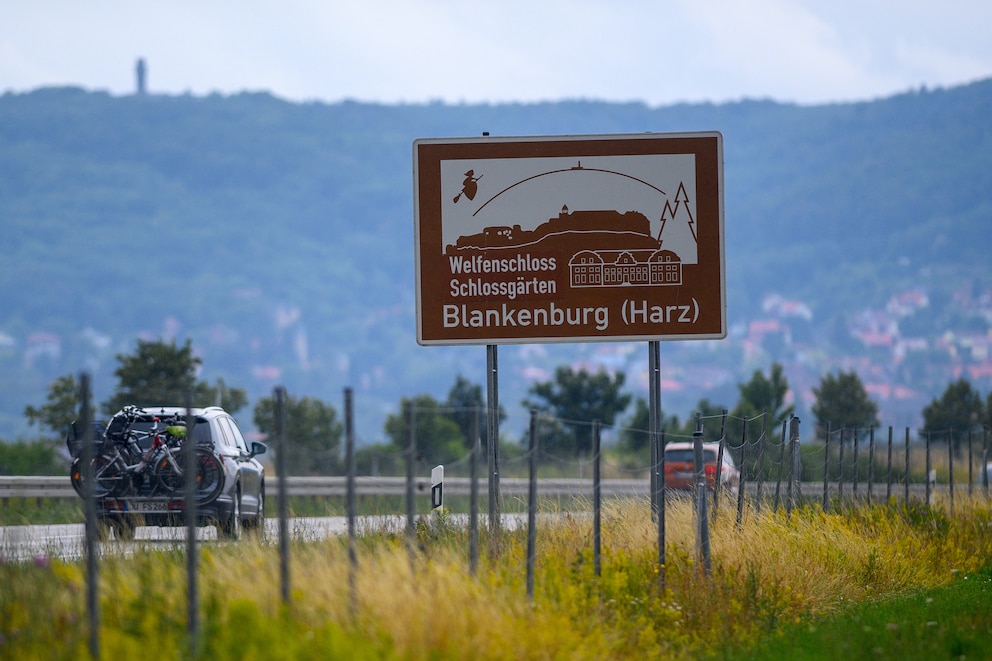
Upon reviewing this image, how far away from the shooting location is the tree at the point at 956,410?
54.3 m

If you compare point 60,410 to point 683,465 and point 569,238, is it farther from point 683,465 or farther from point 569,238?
point 569,238

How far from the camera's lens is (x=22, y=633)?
848cm

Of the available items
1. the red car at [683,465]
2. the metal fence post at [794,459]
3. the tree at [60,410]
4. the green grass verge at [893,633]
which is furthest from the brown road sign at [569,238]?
the tree at [60,410]

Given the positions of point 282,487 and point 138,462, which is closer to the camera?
point 282,487

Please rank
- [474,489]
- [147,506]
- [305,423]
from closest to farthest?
[474,489], [147,506], [305,423]

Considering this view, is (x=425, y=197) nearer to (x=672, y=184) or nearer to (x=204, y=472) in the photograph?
(x=672, y=184)

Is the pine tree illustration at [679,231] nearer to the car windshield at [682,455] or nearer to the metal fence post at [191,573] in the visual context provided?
the metal fence post at [191,573]

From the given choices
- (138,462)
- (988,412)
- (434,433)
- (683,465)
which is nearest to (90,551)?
(138,462)

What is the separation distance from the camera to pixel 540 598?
10.4m

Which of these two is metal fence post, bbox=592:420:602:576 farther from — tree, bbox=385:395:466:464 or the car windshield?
tree, bbox=385:395:466:464

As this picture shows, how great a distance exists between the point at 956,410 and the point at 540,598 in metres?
48.1

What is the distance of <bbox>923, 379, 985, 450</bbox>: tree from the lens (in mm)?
54278

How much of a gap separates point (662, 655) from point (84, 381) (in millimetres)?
4885

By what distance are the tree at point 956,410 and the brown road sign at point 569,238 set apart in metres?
39.3
